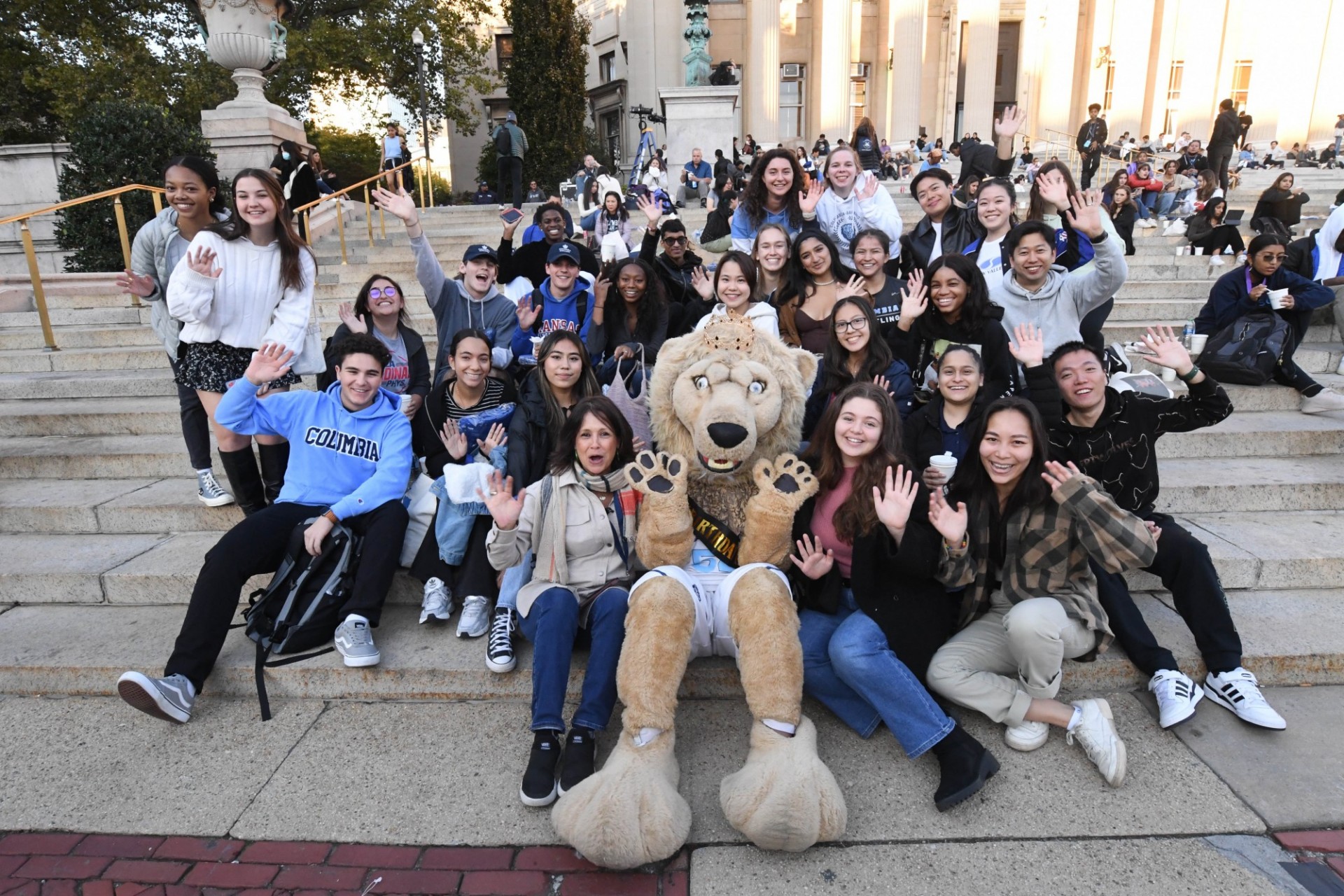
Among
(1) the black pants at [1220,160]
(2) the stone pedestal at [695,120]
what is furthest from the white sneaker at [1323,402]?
(2) the stone pedestal at [695,120]

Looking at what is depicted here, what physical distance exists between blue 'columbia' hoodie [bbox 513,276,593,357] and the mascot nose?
2283mm

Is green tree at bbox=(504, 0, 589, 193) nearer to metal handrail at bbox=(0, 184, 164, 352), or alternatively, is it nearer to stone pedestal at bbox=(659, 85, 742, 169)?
stone pedestal at bbox=(659, 85, 742, 169)

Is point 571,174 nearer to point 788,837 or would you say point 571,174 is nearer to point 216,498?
point 216,498

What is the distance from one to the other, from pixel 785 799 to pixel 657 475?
49.8 inches

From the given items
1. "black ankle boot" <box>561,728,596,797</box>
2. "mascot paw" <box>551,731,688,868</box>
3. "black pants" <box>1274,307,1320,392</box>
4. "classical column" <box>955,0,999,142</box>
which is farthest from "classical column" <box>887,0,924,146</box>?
"mascot paw" <box>551,731,688,868</box>

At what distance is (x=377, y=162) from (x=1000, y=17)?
2793cm

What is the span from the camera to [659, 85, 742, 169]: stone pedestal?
16812 mm

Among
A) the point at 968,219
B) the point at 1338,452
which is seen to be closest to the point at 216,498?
the point at 968,219

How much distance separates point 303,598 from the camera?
3.58 m

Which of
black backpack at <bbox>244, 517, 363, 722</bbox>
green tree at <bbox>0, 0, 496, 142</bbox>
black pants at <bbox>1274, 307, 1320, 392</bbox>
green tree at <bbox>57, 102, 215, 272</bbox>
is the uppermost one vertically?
green tree at <bbox>0, 0, 496, 142</bbox>

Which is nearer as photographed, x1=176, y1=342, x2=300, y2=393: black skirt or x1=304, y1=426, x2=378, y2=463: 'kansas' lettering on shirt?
x1=304, y1=426, x2=378, y2=463: 'kansas' lettering on shirt

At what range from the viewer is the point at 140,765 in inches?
121

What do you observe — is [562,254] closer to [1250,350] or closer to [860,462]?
[860,462]

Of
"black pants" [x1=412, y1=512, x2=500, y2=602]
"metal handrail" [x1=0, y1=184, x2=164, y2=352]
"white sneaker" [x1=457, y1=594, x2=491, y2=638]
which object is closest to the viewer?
"white sneaker" [x1=457, y1=594, x2=491, y2=638]
